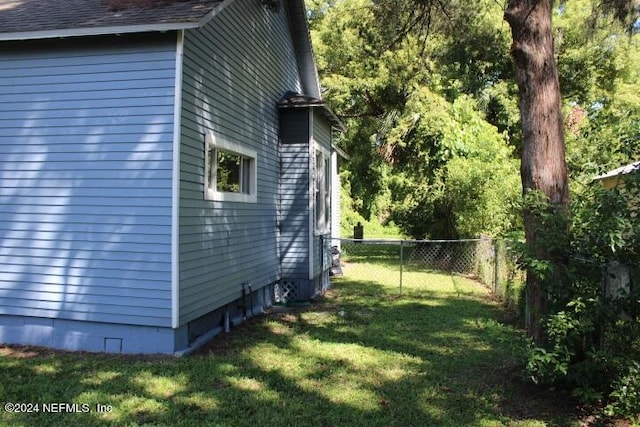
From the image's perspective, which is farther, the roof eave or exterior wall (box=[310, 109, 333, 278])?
exterior wall (box=[310, 109, 333, 278])

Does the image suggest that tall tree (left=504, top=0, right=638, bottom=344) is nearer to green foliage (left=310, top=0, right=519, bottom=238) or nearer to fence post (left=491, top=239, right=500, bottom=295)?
fence post (left=491, top=239, right=500, bottom=295)

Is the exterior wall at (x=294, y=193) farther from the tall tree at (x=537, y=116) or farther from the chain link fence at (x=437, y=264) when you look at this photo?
the tall tree at (x=537, y=116)

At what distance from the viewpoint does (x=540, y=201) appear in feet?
15.1

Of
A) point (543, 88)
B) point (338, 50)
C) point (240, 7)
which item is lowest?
point (543, 88)

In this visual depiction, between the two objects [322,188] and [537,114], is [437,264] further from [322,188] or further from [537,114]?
[537,114]

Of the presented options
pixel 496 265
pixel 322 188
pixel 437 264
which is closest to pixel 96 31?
pixel 322 188

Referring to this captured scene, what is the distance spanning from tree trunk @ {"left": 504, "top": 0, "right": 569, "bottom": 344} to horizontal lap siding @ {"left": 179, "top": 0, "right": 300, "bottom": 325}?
3.77m

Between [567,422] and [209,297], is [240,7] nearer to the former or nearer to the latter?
[209,297]

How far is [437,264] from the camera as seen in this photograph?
16.7m

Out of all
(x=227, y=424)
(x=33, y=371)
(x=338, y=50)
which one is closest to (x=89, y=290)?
(x=33, y=371)

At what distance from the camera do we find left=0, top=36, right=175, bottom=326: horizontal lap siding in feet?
19.7

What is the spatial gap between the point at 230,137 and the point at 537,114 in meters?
4.31

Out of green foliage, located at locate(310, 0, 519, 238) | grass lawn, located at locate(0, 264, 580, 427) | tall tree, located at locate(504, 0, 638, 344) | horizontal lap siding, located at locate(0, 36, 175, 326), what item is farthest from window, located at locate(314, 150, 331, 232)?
tall tree, located at locate(504, 0, 638, 344)

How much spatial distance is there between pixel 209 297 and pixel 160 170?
6.20ft
